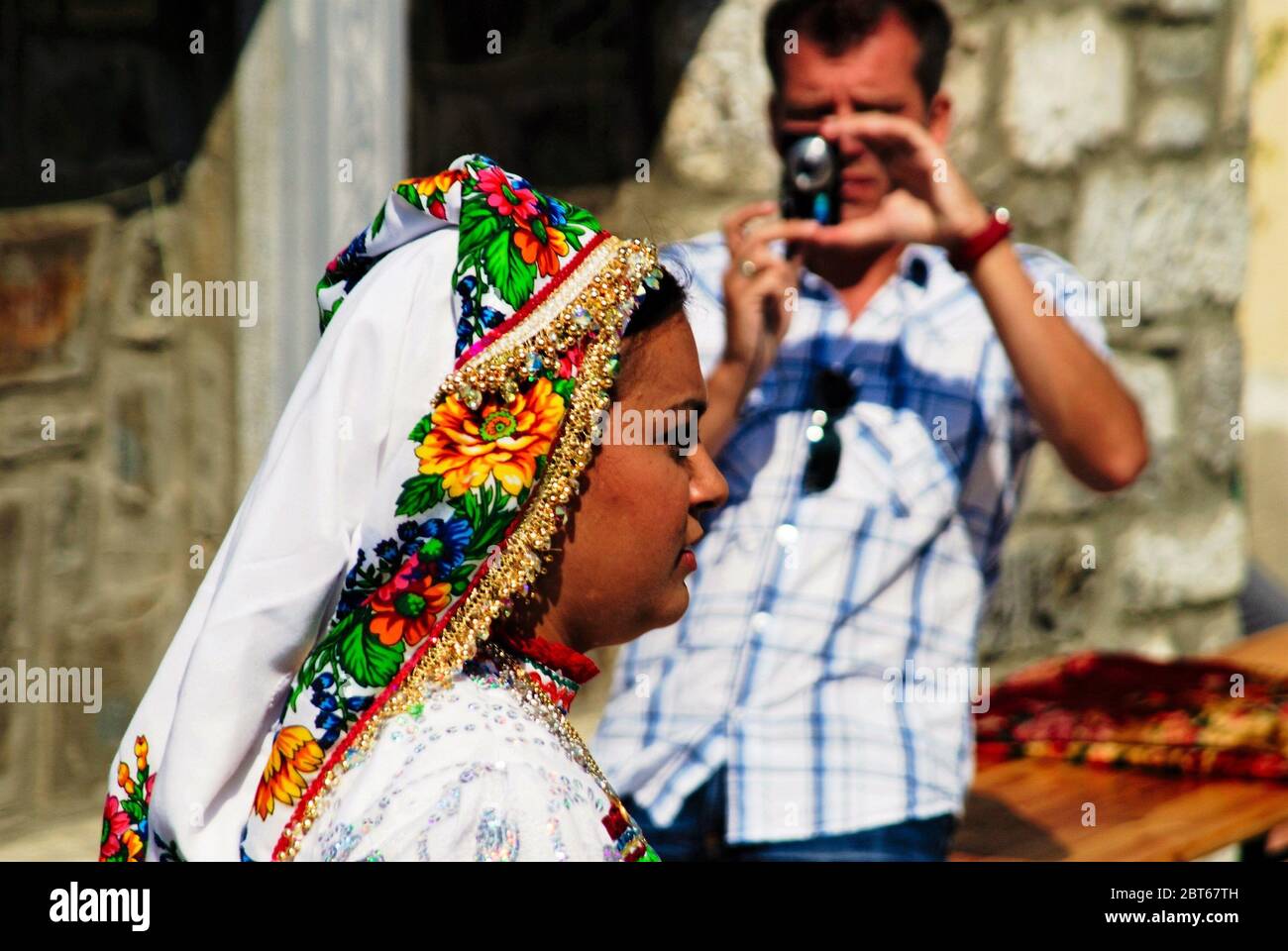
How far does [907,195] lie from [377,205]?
3.00ft

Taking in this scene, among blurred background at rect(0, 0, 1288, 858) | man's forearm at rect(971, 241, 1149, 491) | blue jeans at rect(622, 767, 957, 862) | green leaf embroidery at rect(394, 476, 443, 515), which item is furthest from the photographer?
blurred background at rect(0, 0, 1288, 858)

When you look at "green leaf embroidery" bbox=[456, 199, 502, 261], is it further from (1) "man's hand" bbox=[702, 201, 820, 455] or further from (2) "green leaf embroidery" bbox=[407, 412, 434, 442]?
(1) "man's hand" bbox=[702, 201, 820, 455]

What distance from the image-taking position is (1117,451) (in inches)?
109

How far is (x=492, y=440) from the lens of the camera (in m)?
1.35

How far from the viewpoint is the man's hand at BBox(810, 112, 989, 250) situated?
2.74 metres

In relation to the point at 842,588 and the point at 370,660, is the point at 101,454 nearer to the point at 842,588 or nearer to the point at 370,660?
the point at 842,588

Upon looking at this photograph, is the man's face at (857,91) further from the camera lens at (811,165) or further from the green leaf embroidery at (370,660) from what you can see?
the green leaf embroidery at (370,660)

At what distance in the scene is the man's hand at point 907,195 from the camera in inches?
108

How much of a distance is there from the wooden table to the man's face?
3.80 ft

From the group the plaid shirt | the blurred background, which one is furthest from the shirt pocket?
the blurred background

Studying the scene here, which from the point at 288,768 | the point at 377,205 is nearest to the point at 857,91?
the point at 377,205

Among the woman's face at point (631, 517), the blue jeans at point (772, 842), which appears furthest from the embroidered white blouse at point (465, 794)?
the blue jeans at point (772, 842)
